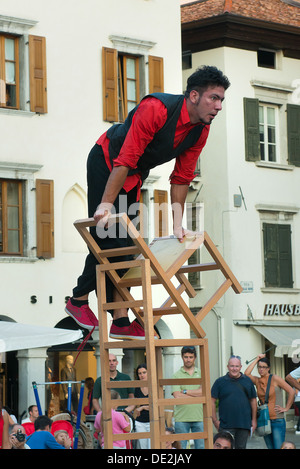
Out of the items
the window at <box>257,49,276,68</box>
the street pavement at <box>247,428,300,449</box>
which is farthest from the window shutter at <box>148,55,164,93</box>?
the street pavement at <box>247,428,300,449</box>

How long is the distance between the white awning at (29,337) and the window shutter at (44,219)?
18.8 ft

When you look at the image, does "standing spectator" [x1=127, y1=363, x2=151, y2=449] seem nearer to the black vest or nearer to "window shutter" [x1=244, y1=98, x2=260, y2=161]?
the black vest

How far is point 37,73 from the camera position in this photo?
2059 cm

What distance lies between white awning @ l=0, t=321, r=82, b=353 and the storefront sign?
36.6ft

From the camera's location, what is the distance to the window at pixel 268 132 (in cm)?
2547

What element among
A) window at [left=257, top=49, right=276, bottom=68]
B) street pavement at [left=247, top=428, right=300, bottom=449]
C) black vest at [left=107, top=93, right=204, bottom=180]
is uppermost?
window at [left=257, top=49, right=276, bottom=68]

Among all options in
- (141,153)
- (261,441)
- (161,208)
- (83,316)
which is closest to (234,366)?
(83,316)

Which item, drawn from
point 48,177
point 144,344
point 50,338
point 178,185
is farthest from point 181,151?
point 48,177

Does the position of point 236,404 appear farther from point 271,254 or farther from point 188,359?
point 271,254

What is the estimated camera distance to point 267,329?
81.0 ft

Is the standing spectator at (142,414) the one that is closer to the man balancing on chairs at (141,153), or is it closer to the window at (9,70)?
the man balancing on chairs at (141,153)

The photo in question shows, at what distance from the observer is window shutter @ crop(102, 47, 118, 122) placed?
70.6ft

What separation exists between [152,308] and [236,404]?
18.5ft

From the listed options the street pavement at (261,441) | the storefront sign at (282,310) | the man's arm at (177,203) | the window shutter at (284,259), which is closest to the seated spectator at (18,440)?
the man's arm at (177,203)
